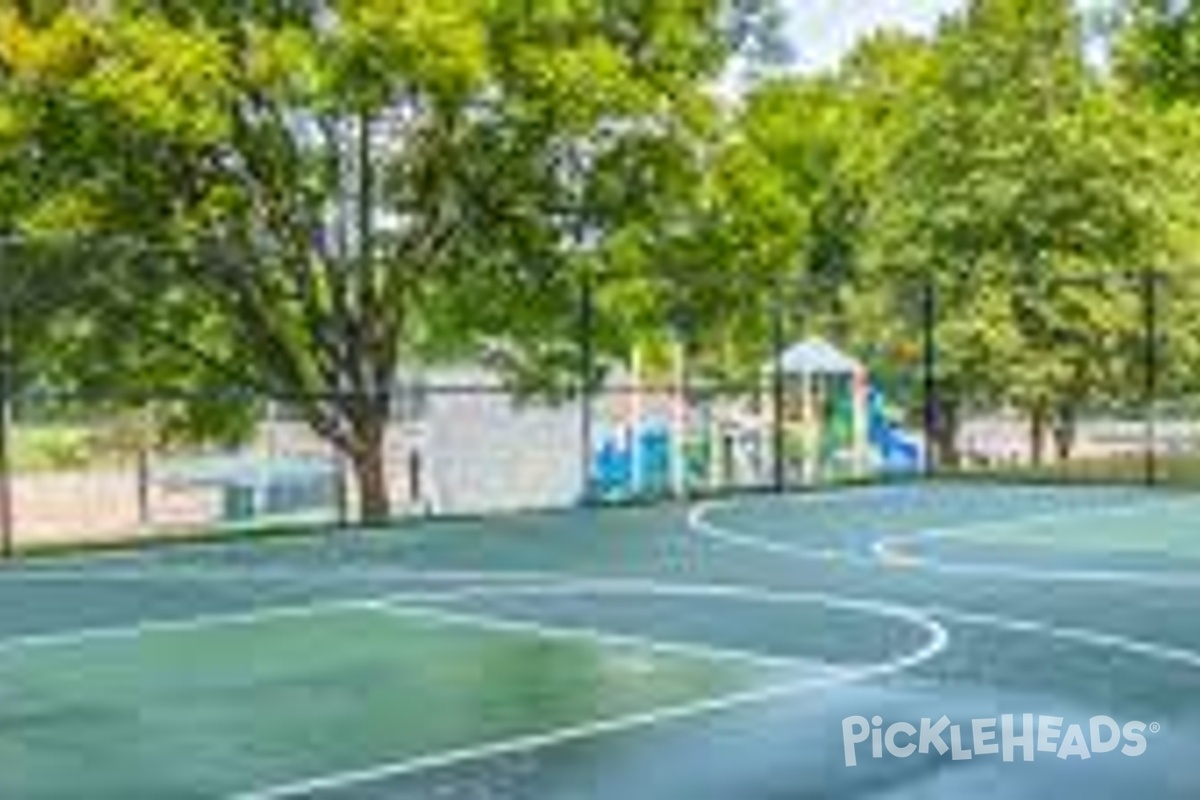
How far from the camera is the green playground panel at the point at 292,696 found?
23.9ft

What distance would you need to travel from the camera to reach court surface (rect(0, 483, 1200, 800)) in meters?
7.05

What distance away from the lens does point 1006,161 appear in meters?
29.6

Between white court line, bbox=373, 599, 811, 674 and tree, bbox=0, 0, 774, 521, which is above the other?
tree, bbox=0, 0, 774, 521

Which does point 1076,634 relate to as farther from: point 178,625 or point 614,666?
point 178,625

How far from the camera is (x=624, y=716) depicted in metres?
8.05

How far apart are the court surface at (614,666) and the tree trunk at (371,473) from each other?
4.60 meters

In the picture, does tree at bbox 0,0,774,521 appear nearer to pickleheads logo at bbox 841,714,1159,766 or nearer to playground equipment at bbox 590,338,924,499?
playground equipment at bbox 590,338,924,499

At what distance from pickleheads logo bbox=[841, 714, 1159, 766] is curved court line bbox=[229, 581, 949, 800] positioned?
0.64 meters

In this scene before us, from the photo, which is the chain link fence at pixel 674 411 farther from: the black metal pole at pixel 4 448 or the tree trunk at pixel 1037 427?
the black metal pole at pixel 4 448

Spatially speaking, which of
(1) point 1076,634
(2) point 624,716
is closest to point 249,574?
(1) point 1076,634

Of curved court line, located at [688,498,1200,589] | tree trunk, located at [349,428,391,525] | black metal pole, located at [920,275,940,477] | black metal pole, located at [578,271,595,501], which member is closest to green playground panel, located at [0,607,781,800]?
curved court line, located at [688,498,1200,589]

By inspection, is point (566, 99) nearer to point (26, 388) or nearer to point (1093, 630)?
point (26, 388)

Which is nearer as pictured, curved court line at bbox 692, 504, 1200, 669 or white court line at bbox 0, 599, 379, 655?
curved court line at bbox 692, 504, 1200, 669

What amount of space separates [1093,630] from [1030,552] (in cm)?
371
